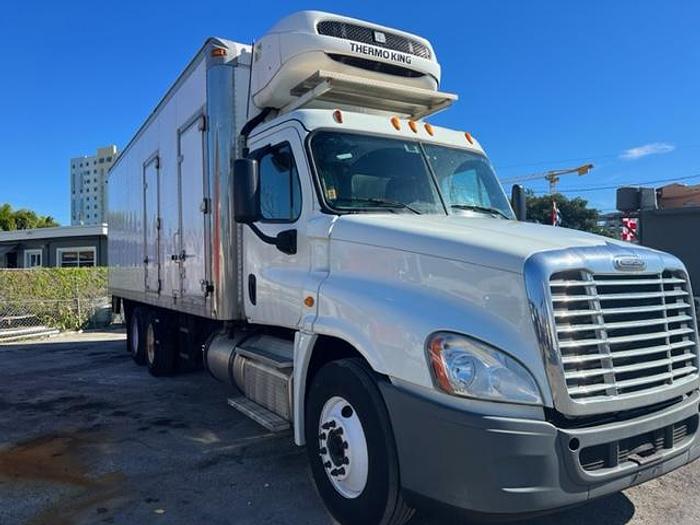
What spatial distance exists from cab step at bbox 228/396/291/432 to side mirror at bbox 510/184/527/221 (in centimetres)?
290

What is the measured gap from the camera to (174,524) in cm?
389

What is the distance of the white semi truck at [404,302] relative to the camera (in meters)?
2.92

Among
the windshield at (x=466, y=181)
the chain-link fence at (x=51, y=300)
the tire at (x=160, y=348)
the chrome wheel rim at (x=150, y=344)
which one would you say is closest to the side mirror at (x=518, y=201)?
the windshield at (x=466, y=181)

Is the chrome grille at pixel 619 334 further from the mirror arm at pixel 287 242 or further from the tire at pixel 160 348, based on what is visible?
the tire at pixel 160 348

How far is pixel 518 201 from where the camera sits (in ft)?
18.5

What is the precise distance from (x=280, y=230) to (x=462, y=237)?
5.79ft

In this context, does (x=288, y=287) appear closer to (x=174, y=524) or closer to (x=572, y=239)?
(x=174, y=524)

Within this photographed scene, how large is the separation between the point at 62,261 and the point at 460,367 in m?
31.3

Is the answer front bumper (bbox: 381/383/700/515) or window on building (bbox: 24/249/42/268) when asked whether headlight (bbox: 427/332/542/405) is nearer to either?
front bumper (bbox: 381/383/700/515)

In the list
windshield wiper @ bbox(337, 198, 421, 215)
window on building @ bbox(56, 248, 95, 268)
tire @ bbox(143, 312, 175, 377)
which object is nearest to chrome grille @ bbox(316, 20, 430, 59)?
windshield wiper @ bbox(337, 198, 421, 215)

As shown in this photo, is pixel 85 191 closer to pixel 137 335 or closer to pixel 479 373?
pixel 137 335

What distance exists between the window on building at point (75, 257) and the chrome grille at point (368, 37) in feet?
86.7

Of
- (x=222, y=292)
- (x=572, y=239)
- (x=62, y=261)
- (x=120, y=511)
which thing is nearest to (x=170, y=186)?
(x=222, y=292)

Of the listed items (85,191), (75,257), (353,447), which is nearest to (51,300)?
(75,257)
